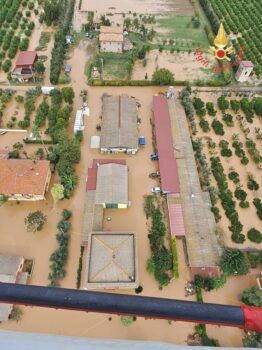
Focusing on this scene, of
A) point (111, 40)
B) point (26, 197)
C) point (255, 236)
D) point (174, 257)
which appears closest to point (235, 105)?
point (255, 236)

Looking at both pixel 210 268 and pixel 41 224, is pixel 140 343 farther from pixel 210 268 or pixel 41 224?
pixel 41 224

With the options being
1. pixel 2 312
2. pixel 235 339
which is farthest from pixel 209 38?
pixel 2 312

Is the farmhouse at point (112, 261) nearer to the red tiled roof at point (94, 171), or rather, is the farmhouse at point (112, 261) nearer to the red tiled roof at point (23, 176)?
the red tiled roof at point (94, 171)

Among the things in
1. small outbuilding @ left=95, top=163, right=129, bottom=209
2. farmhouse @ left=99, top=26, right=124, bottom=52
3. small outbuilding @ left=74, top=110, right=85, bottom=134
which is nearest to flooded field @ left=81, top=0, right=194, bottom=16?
farmhouse @ left=99, top=26, right=124, bottom=52

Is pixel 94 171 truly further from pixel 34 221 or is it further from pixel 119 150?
pixel 34 221

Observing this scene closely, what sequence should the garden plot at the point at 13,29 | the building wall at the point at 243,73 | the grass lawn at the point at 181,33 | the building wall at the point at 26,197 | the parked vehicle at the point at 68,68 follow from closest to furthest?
1. the building wall at the point at 26,197
2. the building wall at the point at 243,73
3. the parked vehicle at the point at 68,68
4. the garden plot at the point at 13,29
5. the grass lawn at the point at 181,33

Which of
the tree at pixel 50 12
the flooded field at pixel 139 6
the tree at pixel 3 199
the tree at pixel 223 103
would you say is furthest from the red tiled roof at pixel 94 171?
the flooded field at pixel 139 6
